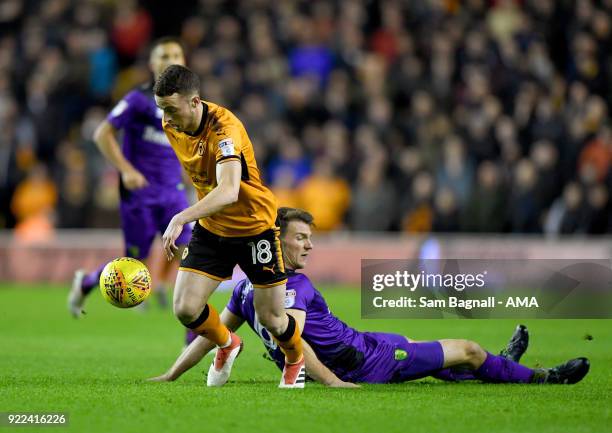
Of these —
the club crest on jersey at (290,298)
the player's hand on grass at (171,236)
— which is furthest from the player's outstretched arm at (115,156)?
the player's hand on grass at (171,236)

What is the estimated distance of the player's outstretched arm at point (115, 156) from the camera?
1041 cm

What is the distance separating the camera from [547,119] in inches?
719

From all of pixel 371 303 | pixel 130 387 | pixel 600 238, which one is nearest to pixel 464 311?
pixel 371 303

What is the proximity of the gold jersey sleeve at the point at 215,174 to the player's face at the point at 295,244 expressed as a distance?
31 cm

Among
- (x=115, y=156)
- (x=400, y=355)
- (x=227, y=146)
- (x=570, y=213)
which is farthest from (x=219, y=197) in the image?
(x=570, y=213)

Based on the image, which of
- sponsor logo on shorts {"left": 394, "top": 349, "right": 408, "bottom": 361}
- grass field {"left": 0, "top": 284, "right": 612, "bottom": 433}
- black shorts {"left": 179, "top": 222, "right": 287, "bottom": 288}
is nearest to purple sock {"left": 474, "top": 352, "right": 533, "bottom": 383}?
grass field {"left": 0, "top": 284, "right": 612, "bottom": 433}

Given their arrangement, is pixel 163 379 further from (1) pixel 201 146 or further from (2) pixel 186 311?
(1) pixel 201 146

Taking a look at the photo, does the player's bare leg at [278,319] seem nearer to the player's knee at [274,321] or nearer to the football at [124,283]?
the player's knee at [274,321]

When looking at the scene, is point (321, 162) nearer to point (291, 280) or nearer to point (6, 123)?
point (6, 123)

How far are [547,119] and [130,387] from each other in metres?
12.0

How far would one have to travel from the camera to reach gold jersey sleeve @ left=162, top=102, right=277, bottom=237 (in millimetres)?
7312

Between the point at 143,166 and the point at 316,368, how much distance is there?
147 inches

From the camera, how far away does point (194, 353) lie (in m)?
7.88

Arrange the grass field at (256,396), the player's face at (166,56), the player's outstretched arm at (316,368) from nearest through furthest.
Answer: the grass field at (256,396)
the player's outstretched arm at (316,368)
the player's face at (166,56)
